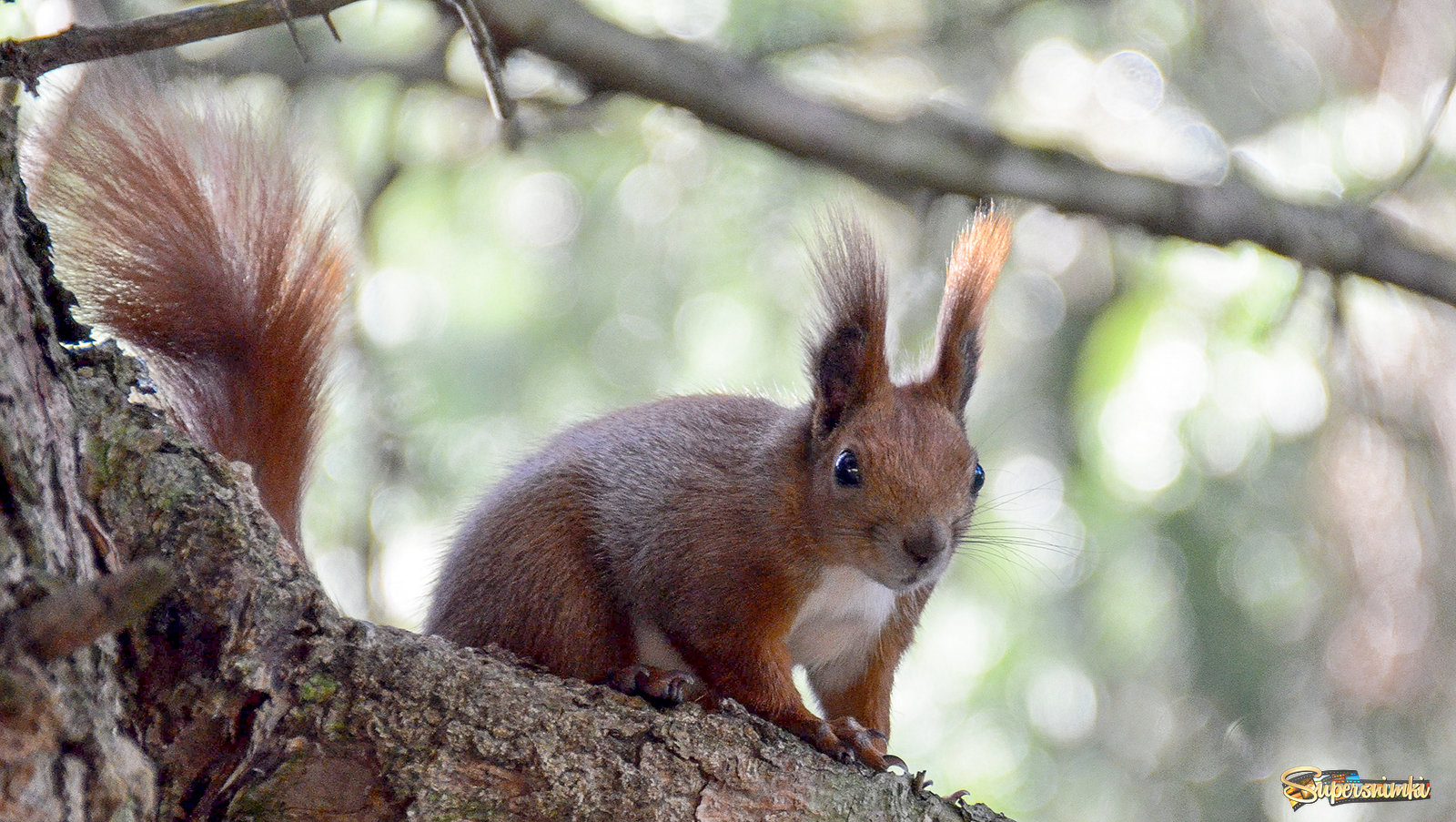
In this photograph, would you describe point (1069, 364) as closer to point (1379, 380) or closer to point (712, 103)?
point (1379, 380)

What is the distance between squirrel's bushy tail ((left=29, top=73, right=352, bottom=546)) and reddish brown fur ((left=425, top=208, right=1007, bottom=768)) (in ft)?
1.40

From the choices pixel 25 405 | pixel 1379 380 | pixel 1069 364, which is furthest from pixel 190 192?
pixel 1069 364

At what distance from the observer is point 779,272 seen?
3.79 m

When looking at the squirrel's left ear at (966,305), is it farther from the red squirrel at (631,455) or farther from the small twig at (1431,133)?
the small twig at (1431,133)

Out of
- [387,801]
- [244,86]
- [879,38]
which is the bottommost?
[387,801]

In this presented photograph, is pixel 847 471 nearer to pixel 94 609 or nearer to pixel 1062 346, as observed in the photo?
pixel 94 609

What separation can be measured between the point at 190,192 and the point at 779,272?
2.21 m

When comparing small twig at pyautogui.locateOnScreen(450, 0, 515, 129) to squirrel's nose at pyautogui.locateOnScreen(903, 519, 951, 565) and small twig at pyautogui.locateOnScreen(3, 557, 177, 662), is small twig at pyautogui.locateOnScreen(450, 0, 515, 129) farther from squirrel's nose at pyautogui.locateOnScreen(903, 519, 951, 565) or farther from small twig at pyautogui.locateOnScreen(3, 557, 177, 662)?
squirrel's nose at pyautogui.locateOnScreen(903, 519, 951, 565)

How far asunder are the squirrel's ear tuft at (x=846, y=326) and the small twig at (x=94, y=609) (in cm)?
147

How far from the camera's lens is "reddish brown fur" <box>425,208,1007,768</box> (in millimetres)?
2070

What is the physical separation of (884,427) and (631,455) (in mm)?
501

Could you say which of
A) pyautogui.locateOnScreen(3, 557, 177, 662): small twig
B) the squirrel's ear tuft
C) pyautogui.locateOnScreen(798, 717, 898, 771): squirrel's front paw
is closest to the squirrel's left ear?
the squirrel's ear tuft

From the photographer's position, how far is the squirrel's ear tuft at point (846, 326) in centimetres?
220

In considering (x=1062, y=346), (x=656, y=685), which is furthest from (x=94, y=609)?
(x=1062, y=346)
